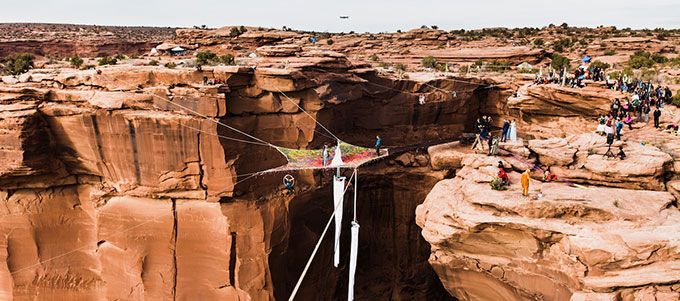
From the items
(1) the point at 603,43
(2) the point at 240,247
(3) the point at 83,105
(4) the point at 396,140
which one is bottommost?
(2) the point at 240,247

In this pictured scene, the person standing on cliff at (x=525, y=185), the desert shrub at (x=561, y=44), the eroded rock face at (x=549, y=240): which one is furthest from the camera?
the desert shrub at (x=561, y=44)

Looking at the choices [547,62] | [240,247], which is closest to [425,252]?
[240,247]

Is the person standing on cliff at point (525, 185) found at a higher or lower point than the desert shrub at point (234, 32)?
lower

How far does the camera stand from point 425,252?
77.6ft

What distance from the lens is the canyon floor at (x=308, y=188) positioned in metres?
11.9

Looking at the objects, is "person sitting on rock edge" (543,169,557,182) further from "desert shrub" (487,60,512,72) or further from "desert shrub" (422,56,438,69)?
"desert shrub" (422,56,438,69)

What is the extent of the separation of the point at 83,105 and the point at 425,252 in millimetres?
15958

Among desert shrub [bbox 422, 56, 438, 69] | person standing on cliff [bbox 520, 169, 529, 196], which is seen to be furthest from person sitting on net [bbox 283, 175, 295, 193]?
desert shrub [bbox 422, 56, 438, 69]

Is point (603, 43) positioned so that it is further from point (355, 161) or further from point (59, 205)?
point (59, 205)

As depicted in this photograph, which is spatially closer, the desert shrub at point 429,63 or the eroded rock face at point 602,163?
the eroded rock face at point 602,163

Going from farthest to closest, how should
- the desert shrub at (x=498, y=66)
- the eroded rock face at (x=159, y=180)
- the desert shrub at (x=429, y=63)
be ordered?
the desert shrub at (x=429, y=63), the desert shrub at (x=498, y=66), the eroded rock face at (x=159, y=180)

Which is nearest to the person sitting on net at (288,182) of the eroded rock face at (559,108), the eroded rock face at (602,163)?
the eroded rock face at (602,163)

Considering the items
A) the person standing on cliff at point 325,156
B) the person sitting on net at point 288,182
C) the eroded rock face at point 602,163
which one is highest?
the eroded rock face at point 602,163

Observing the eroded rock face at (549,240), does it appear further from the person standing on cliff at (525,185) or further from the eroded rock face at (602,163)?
the eroded rock face at (602,163)
